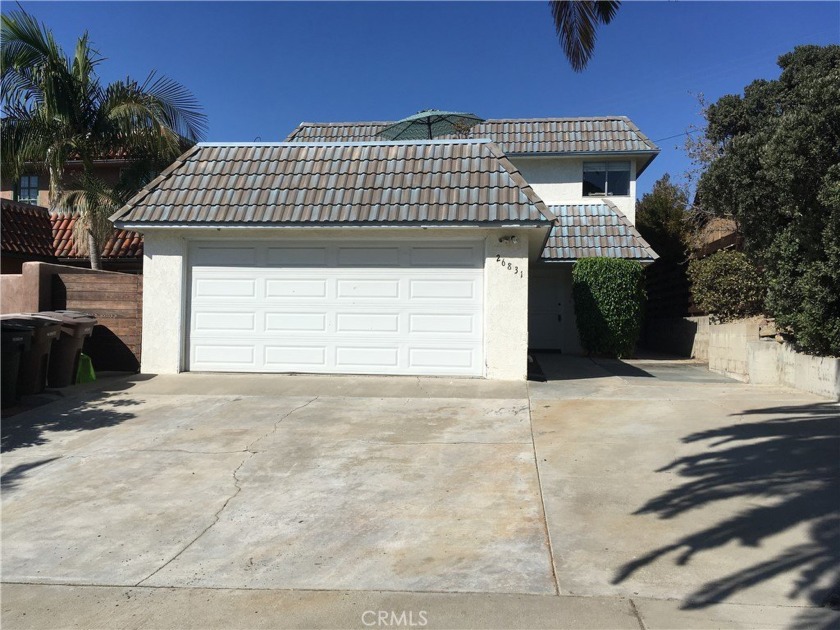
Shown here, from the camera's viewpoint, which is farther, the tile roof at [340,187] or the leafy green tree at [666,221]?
the leafy green tree at [666,221]

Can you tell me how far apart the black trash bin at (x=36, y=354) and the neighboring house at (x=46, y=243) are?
317 inches

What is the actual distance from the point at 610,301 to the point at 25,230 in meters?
15.5

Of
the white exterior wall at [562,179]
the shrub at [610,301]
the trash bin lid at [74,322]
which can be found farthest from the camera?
the white exterior wall at [562,179]

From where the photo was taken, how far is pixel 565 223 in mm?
17781

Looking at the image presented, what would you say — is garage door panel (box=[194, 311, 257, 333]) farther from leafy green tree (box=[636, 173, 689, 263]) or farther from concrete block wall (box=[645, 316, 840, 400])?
leafy green tree (box=[636, 173, 689, 263])

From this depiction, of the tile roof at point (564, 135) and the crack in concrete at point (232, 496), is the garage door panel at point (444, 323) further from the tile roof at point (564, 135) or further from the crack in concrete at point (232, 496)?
the tile roof at point (564, 135)

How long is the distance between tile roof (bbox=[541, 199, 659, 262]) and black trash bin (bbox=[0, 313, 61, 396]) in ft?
36.6

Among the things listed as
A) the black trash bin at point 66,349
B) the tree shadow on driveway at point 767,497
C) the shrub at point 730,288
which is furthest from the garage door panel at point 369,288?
the shrub at point 730,288

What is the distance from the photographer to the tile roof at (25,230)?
16750 millimetres

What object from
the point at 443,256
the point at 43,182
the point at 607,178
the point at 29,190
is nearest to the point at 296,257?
the point at 443,256

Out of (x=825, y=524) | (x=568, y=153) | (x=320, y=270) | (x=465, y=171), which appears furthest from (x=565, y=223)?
(x=825, y=524)

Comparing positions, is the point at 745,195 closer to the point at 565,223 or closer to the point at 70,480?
the point at 565,223

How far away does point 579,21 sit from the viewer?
7613mm

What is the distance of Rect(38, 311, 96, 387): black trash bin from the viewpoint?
33.0 feet
